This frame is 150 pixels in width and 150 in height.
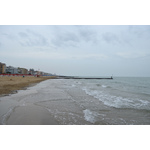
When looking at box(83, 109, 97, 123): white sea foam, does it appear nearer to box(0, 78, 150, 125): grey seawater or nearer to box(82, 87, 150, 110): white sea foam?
box(0, 78, 150, 125): grey seawater

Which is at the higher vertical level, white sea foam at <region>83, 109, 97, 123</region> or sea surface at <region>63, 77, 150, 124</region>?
white sea foam at <region>83, 109, 97, 123</region>

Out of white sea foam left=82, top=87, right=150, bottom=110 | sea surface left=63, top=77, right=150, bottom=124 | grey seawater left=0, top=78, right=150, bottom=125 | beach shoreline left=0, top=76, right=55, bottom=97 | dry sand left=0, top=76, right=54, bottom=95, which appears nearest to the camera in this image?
grey seawater left=0, top=78, right=150, bottom=125

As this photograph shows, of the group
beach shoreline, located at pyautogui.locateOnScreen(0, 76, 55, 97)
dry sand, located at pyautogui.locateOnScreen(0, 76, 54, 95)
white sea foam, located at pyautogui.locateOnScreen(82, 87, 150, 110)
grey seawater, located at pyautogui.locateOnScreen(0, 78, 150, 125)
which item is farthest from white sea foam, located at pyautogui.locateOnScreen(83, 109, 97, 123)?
dry sand, located at pyautogui.locateOnScreen(0, 76, 54, 95)

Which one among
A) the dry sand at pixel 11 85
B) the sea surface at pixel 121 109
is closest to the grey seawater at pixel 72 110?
the sea surface at pixel 121 109

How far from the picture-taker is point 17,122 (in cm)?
436

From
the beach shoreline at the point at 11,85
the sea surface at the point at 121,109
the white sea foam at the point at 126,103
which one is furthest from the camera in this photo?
the beach shoreline at the point at 11,85

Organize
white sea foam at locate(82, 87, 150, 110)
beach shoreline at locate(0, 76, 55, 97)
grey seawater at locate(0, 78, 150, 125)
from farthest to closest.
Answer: beach shoreline at locate(0, 76, 55, 97), white sea foam at locate(82, 87, 150, 110), grey seawater at locate(0, 78, 150, 125)

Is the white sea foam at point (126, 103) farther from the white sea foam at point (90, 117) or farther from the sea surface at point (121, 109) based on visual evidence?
the white sea foam at point (90, 117)

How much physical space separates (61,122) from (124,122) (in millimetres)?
3119

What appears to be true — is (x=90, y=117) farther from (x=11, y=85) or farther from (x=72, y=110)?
(x=11, y=85)

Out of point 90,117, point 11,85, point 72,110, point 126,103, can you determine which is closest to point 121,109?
point 126,103

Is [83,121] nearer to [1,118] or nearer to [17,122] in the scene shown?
[17,122]

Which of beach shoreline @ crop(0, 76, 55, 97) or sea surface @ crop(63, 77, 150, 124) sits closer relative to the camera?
sea surface @ crop(63, 77, 150, 124)

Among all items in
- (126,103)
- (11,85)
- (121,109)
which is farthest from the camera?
(11,85)
